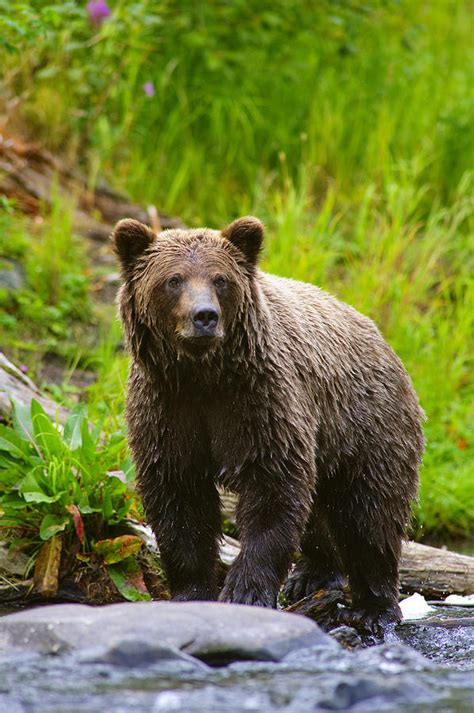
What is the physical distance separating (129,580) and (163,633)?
1648mm

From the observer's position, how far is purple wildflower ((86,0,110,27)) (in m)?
10.2

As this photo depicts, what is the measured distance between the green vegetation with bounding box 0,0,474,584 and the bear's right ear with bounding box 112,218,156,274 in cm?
240

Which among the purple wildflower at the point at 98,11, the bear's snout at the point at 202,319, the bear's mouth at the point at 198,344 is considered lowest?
the bear's mouth at the point at 198,344

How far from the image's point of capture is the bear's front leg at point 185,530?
5457mm

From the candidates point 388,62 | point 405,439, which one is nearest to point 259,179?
point 388,62

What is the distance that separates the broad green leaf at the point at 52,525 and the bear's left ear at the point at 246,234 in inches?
61.0

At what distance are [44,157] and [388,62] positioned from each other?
4136 millimetres

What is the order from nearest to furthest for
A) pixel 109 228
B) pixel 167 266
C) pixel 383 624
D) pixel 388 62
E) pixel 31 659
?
pixel 31 659
pixel 167 266
pixel 383 624
pixel 109 228
pixel 388 62

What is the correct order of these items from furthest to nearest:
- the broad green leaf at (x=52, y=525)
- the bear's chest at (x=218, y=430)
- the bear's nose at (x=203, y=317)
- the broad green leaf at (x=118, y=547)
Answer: the broad green leaf at (x=118, y=547)
the broad green leaf at (x=52, y=525)
the bear's chest at (x=218, y=430)
the bear's nose at (x=203, y=317)

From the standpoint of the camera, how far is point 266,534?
524 centimetres

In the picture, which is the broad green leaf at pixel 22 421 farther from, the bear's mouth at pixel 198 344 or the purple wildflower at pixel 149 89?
the purple wildflower at pixel 149 89

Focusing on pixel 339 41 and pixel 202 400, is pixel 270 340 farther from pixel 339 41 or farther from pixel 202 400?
pixel 339 41

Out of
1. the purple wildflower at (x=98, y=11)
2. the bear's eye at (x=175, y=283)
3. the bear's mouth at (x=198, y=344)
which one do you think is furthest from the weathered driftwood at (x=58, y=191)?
the bear's mouth at (x=198, y=344)

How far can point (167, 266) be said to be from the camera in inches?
204
